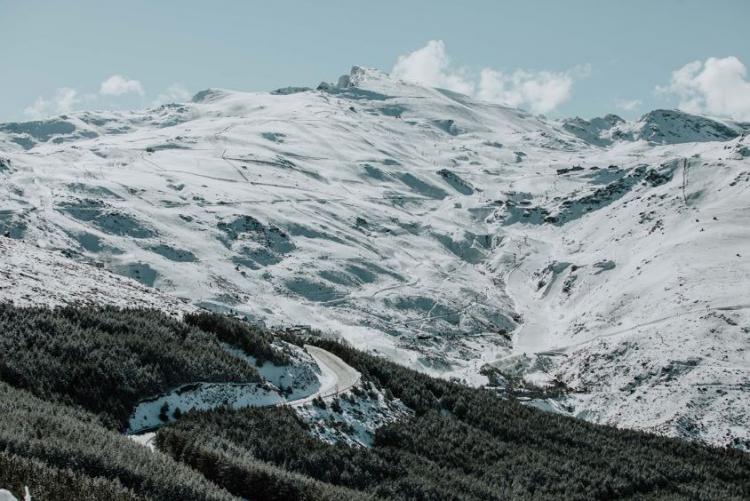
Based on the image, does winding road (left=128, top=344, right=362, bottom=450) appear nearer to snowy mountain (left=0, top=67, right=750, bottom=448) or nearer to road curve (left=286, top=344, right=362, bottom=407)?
road curve (left=286, top=344, right=362, bottom=407)

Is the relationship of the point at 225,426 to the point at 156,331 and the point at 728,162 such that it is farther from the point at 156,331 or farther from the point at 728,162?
the point at 728,162

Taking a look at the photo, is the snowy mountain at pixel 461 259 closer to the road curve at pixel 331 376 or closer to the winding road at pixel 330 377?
the winding road at pixel 330 377

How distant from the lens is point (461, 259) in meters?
154

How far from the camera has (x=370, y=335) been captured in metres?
100

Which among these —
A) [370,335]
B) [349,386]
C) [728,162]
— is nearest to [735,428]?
[349,386]

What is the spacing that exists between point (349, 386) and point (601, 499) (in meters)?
14.0

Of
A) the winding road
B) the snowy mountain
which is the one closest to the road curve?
the winding road

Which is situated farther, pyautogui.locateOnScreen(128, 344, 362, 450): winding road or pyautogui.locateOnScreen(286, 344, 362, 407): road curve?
pyautogui.locateOnScreen(286, 344, 362, 407): road curve

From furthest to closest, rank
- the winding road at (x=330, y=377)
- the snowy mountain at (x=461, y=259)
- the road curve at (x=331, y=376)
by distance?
1. the snowy mountain at (x=461, y=259)
2. the road curve at (x=331, y=376)
3. the winding road at (x=330, y=377)

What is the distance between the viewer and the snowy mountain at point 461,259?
255ft

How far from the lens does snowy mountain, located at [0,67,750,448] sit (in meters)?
77.8

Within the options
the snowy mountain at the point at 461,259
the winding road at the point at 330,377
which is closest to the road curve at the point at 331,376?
the winding road at the point at 330,377

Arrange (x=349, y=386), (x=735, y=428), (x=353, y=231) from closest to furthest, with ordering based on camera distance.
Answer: (x=349, y=386)
(x=735, y=428)
(x=353, y=231)

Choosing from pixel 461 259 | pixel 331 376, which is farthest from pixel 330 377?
pixel 461 259
